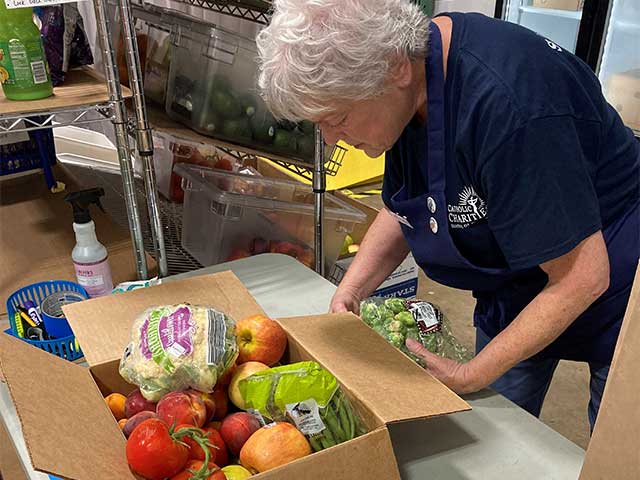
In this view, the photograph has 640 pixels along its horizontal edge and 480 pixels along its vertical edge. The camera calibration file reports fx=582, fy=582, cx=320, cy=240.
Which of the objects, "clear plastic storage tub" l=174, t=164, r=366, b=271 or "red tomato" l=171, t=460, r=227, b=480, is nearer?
"red tomato" l=171, t=460, r=227, b=480

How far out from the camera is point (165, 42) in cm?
167

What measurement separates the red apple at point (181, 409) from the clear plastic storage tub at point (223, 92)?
0.98m

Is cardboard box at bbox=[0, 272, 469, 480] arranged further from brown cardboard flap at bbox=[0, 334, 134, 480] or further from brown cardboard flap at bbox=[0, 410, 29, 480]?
brown cardboard flap at bbox=[0, 410, 29, 480]

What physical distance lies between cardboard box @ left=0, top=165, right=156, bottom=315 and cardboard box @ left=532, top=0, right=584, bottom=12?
2.44m

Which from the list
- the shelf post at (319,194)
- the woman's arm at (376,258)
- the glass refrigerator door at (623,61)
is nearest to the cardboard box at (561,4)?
the glass refrigerator door at (623,61)

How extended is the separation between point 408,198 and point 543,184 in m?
0.30

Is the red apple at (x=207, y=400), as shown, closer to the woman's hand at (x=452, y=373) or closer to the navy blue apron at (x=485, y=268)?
the woman's hand at (x=452, y=373)

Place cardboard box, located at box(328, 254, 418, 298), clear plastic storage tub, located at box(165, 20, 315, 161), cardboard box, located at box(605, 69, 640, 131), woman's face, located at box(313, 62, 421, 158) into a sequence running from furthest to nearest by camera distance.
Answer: cardboard box, located at box(605, 69, 640, 131), cardboard box, located at box(328, 254, 418, 298), clear plastic storage tub, located at box(165, 20, 315, 161), woman's face, located at box(313, 62, 421, 158)

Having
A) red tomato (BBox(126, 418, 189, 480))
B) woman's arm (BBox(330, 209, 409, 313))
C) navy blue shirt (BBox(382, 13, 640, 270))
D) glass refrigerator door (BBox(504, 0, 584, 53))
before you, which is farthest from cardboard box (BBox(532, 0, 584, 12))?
red tomato (BBox(126, 418, 189, 480))

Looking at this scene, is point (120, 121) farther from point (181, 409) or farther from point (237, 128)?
point (181, 409)

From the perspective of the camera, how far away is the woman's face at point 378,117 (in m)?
0.86

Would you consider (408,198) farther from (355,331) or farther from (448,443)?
(448,443)

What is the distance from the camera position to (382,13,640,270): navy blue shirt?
2.51ft

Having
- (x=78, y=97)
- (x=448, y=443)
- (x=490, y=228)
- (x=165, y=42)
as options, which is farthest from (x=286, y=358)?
(x=165, y=42)
